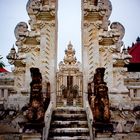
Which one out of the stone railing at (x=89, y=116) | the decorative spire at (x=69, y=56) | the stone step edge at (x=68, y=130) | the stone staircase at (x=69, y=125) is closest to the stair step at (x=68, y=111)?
the stone staircase at (x=69, y=125)

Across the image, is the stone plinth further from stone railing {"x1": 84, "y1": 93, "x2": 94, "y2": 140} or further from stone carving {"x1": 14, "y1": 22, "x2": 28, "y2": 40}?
stone carving {"x1": 14, "y1": 22, "x2": 28, "y2": 40}

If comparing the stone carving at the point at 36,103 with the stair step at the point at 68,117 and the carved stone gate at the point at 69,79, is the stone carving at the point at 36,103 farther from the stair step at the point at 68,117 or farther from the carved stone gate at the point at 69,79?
the carved stone gate at the point at 69,79

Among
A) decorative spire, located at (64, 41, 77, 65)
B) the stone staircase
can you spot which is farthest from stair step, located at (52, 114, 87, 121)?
decorative spire, located at (64, 41, 77, 65)

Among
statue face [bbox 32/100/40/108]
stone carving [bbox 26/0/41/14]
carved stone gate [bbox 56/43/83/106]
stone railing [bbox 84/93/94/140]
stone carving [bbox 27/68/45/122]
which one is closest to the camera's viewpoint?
→ stone carving [bbox 27/68/45/122]

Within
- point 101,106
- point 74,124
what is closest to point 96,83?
point 101,106

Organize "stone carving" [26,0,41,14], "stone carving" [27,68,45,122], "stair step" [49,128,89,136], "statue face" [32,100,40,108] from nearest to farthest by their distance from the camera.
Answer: "stone carving" [27,68,45,122] < "statue face" [32,100,40,108] < "stair step" [49,128,89,136] < "stone carving" [26,0,41,14]

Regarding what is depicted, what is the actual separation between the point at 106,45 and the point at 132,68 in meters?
6.27

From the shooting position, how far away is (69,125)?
9.04 m

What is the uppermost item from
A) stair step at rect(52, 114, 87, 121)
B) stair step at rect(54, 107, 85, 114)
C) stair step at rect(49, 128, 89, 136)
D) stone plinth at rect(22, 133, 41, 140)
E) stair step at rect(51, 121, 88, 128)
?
stair step at rect(54, 107, 85, 114)

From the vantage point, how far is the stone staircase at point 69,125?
8500mm

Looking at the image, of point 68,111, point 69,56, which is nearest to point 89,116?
point 68,111

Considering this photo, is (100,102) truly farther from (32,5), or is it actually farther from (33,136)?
(32,5)

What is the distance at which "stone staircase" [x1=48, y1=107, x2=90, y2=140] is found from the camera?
8500 mm

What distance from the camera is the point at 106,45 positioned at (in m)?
11.5
